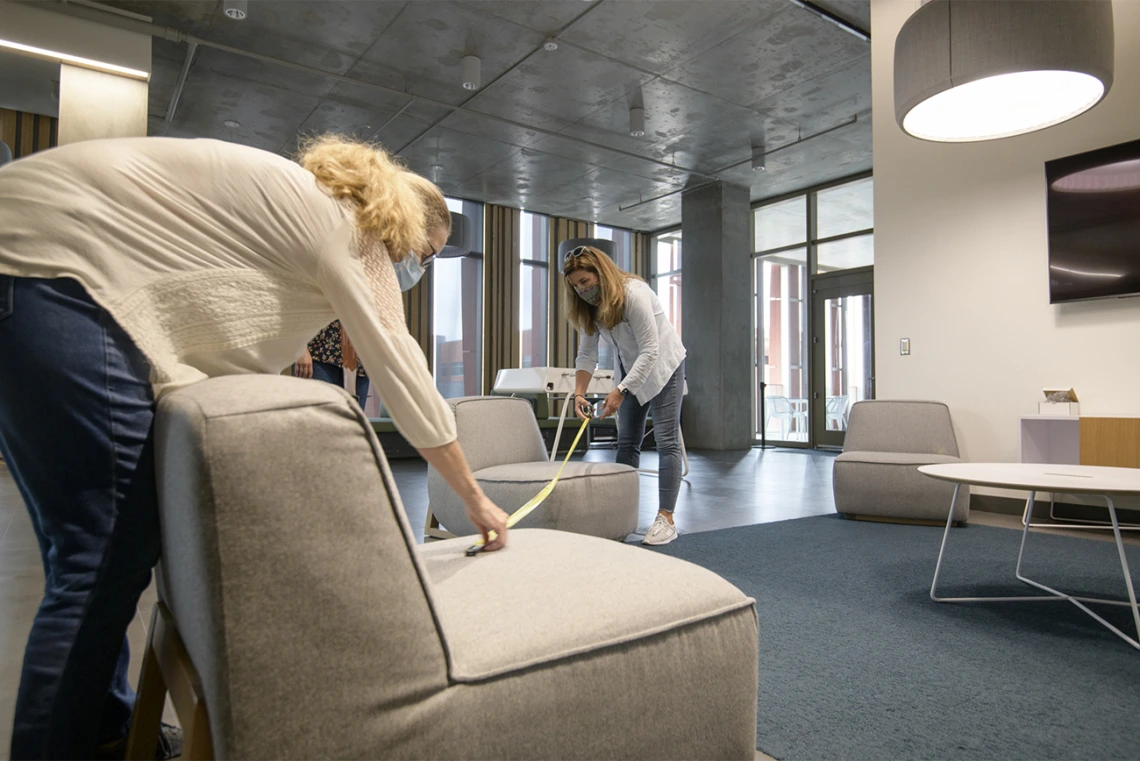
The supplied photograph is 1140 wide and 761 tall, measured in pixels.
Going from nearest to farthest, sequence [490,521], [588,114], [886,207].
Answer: [490,521] < [886,207] < [588,114]

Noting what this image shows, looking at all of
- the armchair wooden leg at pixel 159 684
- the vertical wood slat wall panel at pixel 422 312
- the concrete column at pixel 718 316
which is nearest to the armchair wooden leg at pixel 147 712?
the armchair wooden leg at pixel 159 684

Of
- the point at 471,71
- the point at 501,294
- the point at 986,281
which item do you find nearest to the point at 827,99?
the point at 986,281

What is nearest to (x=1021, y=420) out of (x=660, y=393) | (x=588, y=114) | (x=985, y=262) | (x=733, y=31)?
(x=985, y=262)

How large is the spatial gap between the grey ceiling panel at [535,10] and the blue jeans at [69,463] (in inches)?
192

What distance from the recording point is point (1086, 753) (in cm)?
126

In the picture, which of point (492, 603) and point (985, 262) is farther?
point (985, 262)

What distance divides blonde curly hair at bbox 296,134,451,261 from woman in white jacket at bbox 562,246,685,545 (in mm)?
1929

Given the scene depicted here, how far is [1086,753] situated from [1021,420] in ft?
10.4

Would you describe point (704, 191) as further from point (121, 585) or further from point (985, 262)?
point (121, 585)

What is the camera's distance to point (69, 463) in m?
0.86

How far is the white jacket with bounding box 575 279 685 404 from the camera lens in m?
3.05

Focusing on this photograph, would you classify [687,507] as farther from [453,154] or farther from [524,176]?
[524,176]

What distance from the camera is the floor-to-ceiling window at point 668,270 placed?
11.5 meters

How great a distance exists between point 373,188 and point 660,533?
2406 mm
